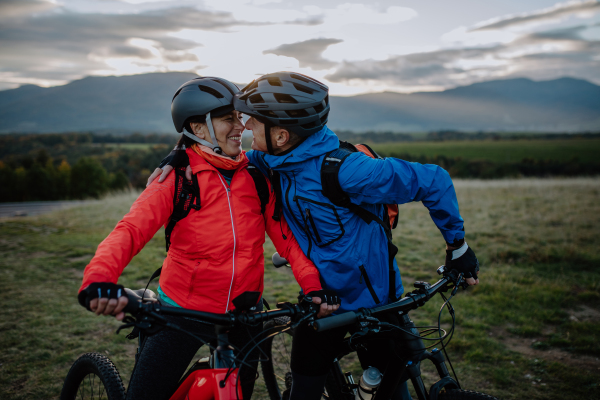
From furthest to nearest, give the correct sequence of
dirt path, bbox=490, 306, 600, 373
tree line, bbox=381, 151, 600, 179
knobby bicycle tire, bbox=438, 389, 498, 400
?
tree line, bbox=381, 151, 600, 179 < dirt path, bbox=490, 306, 600, 373 < knobby bicycle tire, bbox=438, 389, 498, 400

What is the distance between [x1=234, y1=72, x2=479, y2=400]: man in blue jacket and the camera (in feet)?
7.18

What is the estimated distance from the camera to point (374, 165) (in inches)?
84.9

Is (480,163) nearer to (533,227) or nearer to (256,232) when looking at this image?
(533,227)

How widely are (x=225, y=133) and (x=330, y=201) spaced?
3.08ft

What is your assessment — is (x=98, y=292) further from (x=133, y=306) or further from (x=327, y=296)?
(x=327, y=296)

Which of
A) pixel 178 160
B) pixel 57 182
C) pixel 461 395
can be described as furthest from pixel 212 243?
pixel 57 182

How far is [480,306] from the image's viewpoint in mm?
6043

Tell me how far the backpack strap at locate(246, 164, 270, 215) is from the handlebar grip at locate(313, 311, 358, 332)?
3.20 feet

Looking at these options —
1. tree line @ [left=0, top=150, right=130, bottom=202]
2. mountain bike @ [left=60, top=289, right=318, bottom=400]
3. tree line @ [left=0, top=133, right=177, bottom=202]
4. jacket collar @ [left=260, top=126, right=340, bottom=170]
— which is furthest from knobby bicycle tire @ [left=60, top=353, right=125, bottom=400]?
tree line @ [left=0, top=150, right=130, bottom=202]

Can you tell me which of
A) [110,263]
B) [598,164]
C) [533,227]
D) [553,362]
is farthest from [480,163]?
[110,263]

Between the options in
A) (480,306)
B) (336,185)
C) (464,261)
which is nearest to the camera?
(336,185)

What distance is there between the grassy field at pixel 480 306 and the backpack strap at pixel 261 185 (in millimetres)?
2649

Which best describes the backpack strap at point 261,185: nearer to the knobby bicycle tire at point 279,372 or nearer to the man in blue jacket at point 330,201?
the man in blue jacket at point 330,201

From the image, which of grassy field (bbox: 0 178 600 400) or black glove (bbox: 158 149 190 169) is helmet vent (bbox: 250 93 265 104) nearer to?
black glove (bbox: 158 149 190 169)
